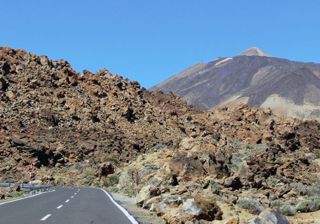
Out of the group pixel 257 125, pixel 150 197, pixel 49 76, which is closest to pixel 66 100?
pixel 49 76

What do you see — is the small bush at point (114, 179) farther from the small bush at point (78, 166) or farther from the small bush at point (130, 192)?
the small bush at point (130, 192)

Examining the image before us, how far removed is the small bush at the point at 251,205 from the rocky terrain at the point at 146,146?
5 cm

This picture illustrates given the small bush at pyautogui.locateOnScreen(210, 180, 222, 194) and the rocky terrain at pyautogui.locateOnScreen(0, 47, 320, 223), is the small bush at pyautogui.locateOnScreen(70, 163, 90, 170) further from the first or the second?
the small bush at pyautogui.locateOnScreen(210, 180, 222, 194)

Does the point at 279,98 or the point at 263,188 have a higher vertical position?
the point at 279,98

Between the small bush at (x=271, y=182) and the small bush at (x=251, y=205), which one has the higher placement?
the small bush at (x=251, y=205)

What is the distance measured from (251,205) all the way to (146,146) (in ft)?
145

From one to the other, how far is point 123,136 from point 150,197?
4365 centimetres

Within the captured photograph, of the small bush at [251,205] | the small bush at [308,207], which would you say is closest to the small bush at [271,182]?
the small bush at [308,207]

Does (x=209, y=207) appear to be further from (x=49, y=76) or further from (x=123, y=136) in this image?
(x=49, y=76)

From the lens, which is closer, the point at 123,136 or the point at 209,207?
the point at 209,207

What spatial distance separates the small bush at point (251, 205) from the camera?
14.6m

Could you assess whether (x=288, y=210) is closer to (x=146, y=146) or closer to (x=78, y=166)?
(x=78, y=166)

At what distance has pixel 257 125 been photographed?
71.8m

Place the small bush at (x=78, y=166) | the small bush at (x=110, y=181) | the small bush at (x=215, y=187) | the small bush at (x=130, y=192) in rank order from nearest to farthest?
the small bush at (x=215, y=187), the small bush at (x=130, y=192), the small bush at (x=110, y=181), the small bush at (x=78, y=166)
